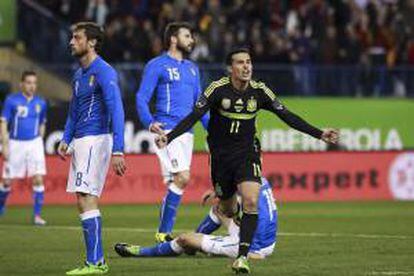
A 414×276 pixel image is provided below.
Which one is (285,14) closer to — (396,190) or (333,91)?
(333,91)

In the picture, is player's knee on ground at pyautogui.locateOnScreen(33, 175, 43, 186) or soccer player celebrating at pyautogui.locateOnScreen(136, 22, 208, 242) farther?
player's knee on ground at pyautogui.locateOnScreen(33, 175, 43, 186)

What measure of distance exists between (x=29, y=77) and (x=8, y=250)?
6.57 meters

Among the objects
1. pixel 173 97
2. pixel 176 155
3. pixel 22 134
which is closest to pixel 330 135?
pixel 176 155

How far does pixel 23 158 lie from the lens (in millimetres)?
20562

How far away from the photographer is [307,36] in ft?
94.3

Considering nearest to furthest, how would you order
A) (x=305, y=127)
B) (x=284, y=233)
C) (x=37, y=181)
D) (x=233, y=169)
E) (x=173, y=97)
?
(x=233, y=169) → (x=305, y=127) → (x=173, y=97) → (x=284, y=233) → (x=37, y=181)

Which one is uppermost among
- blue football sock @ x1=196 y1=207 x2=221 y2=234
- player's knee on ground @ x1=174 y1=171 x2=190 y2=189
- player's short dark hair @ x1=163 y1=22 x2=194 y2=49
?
player's short dark hair @ x1=163 y1=22 x2=194 y2=49

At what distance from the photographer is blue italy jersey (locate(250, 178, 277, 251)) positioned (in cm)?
1283

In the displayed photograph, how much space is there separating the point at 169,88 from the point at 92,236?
13.4ft

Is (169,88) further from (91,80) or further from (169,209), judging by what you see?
(91,80)

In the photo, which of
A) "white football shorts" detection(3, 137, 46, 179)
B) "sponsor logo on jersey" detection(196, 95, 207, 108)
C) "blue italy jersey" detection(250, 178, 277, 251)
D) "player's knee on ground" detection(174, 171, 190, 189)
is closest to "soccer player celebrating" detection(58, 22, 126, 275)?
"sponsor logo on jersey" detection(196, 95, 207, 108)

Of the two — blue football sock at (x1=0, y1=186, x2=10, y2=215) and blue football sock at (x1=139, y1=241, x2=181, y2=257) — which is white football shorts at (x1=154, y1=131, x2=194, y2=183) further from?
blue football sock at (x1=0, y1=186, x2=10, y2=215)

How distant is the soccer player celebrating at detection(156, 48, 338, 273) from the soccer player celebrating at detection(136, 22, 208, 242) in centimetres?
282

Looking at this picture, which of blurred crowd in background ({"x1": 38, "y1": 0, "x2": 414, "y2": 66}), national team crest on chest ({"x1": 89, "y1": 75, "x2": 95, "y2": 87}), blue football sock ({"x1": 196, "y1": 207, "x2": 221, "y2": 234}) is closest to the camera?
national team crest on chest ({"x1": 89, "y1": 75, "x2": 95, "y2": 87})
